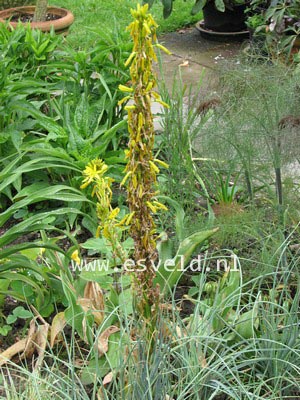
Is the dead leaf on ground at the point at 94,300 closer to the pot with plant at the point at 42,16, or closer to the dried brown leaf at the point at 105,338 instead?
the dried brown leaf at the point at 105,338

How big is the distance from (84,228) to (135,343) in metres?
1.39

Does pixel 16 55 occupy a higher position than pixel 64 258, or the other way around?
pixel 16 55

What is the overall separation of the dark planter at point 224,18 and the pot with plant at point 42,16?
1369mm

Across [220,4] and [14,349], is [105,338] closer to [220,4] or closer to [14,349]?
[14,349]

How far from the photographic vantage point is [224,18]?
7.22m

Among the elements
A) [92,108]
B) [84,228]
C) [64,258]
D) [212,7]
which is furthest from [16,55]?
[212,7]

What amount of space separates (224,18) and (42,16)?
1853 mm

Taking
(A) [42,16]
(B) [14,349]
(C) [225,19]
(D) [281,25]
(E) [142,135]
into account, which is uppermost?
(E) [142,135]

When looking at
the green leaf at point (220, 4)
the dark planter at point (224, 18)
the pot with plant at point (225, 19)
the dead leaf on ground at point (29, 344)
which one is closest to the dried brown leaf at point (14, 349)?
the dead leaf on ground at point (29, 344)

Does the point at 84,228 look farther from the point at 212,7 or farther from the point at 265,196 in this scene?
the point at 212,7

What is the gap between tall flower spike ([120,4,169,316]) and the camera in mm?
1837

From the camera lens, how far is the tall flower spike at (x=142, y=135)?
6.03ft

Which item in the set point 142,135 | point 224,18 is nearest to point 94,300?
point 142,135

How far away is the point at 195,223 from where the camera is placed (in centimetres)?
324
